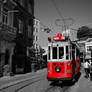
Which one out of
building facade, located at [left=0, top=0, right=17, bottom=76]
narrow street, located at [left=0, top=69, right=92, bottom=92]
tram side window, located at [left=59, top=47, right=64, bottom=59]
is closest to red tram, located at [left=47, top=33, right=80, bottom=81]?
tram side window, located at [left=59, top=47, right=64, bottom=59]

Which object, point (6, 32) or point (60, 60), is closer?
point (60, 60)

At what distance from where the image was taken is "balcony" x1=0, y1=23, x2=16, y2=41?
52.8 feet

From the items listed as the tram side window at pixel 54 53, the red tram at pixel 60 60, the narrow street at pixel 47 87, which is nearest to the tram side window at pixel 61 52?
the red tram at pixel 60 60

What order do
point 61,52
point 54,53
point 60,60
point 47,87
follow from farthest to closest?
point 54,53
point 61,52
point 60,60
point 47,87

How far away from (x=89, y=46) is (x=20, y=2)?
35.8m

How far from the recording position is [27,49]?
23.8 meters

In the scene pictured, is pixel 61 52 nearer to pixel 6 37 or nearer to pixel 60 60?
pixel 60 60

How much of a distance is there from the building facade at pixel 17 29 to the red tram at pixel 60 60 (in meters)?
8.69

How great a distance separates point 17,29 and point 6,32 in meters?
3.99

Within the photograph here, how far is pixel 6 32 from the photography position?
16656 millimetres

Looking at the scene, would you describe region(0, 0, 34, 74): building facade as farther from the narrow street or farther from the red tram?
the red tram

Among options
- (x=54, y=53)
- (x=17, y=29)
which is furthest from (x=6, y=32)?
(x=54, y=53)

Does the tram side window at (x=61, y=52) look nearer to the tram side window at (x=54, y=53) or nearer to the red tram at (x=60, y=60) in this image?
the red tram at (x=60, y=60)

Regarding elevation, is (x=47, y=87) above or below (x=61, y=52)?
below
